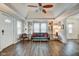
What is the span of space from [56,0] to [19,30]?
7419mm

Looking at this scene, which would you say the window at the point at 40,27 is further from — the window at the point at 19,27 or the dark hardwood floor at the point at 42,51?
the dark hardwood floor at the point at 42,51

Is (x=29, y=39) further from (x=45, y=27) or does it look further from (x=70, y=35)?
(x=70, y=35)

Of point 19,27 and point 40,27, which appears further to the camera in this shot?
point 19,27

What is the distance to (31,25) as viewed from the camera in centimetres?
938

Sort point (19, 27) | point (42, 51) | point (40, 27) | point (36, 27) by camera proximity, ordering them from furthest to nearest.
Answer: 1. point (19, 27)
2. point (36, 27)
3. point (40, 27)
4. point (42, 51)

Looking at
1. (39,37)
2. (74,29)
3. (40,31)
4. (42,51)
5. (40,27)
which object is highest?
(40,27)

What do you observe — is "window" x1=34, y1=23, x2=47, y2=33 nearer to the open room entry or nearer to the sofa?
the open room entry

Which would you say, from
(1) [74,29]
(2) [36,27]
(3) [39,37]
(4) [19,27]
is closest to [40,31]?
(2) [36,27]

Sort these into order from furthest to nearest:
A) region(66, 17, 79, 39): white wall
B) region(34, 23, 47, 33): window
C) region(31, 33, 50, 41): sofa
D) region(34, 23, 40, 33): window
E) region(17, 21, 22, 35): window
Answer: region(66, 17, 79, 39): white wall < region(31, 33, 50, 41): sofa < region(17, 21, 22, 35): window < region(34, 23, 40, 33): window < region(34, 23, 47, 33): window

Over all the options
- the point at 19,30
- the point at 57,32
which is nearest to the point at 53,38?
the point at 57,32

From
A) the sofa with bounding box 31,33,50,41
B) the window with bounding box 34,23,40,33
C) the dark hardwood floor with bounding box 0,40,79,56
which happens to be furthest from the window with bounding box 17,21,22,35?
the dark hardwood floor with bounding box 0,40,79,56

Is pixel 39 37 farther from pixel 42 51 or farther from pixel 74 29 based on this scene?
pixel 42 51

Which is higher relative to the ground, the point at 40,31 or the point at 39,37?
the point at 40,31

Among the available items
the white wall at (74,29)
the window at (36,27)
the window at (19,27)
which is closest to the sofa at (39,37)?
the window at (36,27)
